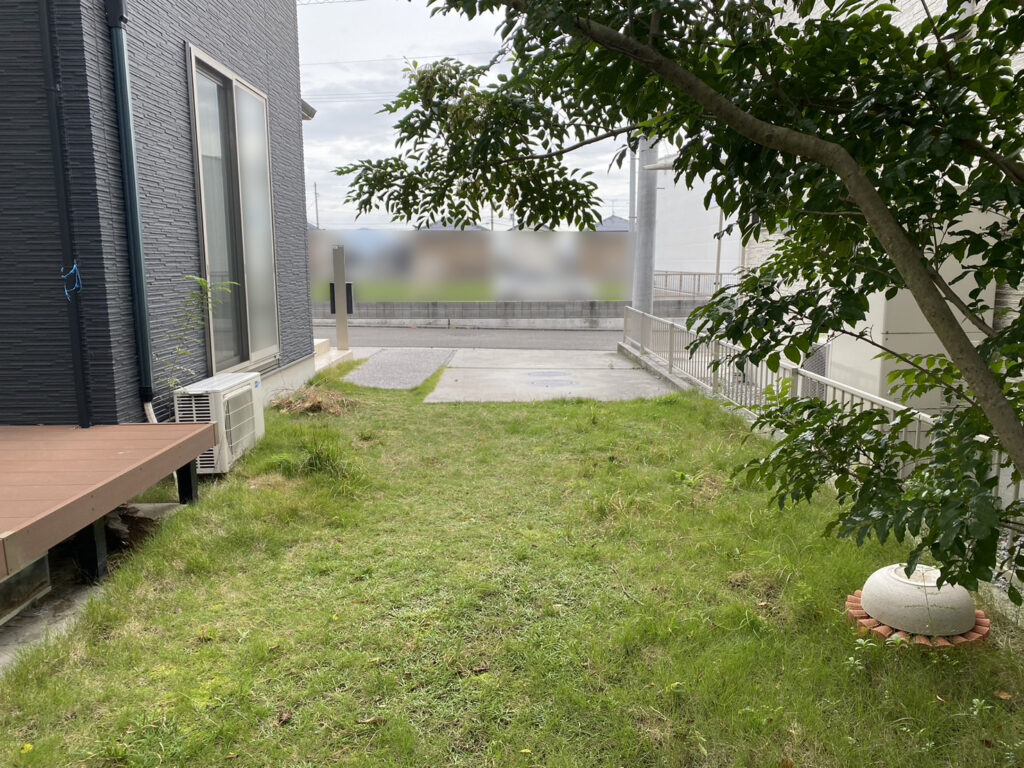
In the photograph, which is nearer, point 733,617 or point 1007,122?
point 1007,122

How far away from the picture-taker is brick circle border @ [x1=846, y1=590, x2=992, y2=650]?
2998 millimetres

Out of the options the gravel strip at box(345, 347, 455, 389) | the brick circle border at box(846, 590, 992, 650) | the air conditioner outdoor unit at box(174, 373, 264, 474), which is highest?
the air conditioner outdoor unit at box(174, 373, 264, 474)

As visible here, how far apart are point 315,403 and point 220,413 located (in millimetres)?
2342

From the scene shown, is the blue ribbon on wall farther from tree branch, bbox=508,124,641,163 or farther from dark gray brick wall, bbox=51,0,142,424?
tree branch, bbox=508,124,641,163

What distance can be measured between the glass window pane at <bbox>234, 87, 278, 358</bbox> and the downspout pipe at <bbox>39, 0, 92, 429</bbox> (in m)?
2.64

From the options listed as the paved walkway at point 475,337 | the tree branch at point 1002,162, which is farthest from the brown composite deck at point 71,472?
the paved walkway at point 475,337

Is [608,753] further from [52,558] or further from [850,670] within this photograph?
[52,558]

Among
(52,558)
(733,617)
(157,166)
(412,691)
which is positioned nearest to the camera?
(412,691)

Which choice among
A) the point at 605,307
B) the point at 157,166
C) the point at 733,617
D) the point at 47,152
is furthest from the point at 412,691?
the point at 605,307

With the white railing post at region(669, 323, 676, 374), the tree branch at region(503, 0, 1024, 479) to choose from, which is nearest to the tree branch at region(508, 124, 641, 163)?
the tree branch at region(503, 0, 1024, 479)

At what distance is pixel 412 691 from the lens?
9.54ft

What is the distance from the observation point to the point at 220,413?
554cm

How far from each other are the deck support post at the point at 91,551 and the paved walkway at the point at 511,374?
5.37m

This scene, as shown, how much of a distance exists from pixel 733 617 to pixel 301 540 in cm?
254
